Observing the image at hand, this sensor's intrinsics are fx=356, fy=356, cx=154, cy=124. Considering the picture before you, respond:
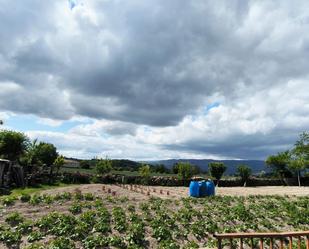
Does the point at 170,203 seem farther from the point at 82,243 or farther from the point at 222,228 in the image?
→ the point at 82,243

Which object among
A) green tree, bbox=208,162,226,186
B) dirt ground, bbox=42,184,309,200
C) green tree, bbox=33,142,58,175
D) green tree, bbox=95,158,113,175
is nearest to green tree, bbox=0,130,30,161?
green tree, bbox=95,158,113,175

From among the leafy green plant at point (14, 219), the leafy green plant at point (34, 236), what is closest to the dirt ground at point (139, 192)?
the leafy green plant at point (14, 219)

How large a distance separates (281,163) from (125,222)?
3973 centimetres

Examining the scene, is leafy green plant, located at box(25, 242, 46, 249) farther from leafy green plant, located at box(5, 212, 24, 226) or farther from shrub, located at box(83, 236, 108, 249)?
leafy green plant, located at box(5, 212, 24, 226)

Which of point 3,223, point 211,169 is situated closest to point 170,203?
point 3,223

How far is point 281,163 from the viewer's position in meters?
46.9

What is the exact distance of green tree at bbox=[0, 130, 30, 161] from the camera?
4159cm

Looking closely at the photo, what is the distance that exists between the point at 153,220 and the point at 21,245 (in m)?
4.26

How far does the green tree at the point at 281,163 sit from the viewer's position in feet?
153

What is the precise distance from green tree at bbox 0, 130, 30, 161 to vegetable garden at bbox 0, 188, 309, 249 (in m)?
30.6

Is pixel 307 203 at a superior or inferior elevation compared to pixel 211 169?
inferior

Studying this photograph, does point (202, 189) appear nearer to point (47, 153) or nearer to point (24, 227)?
point (24, 227)

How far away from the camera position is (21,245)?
930cm

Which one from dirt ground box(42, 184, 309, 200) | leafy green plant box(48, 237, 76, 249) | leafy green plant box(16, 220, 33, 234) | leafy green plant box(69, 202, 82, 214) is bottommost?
leafy green plant box(48, 237, 76, 249)
